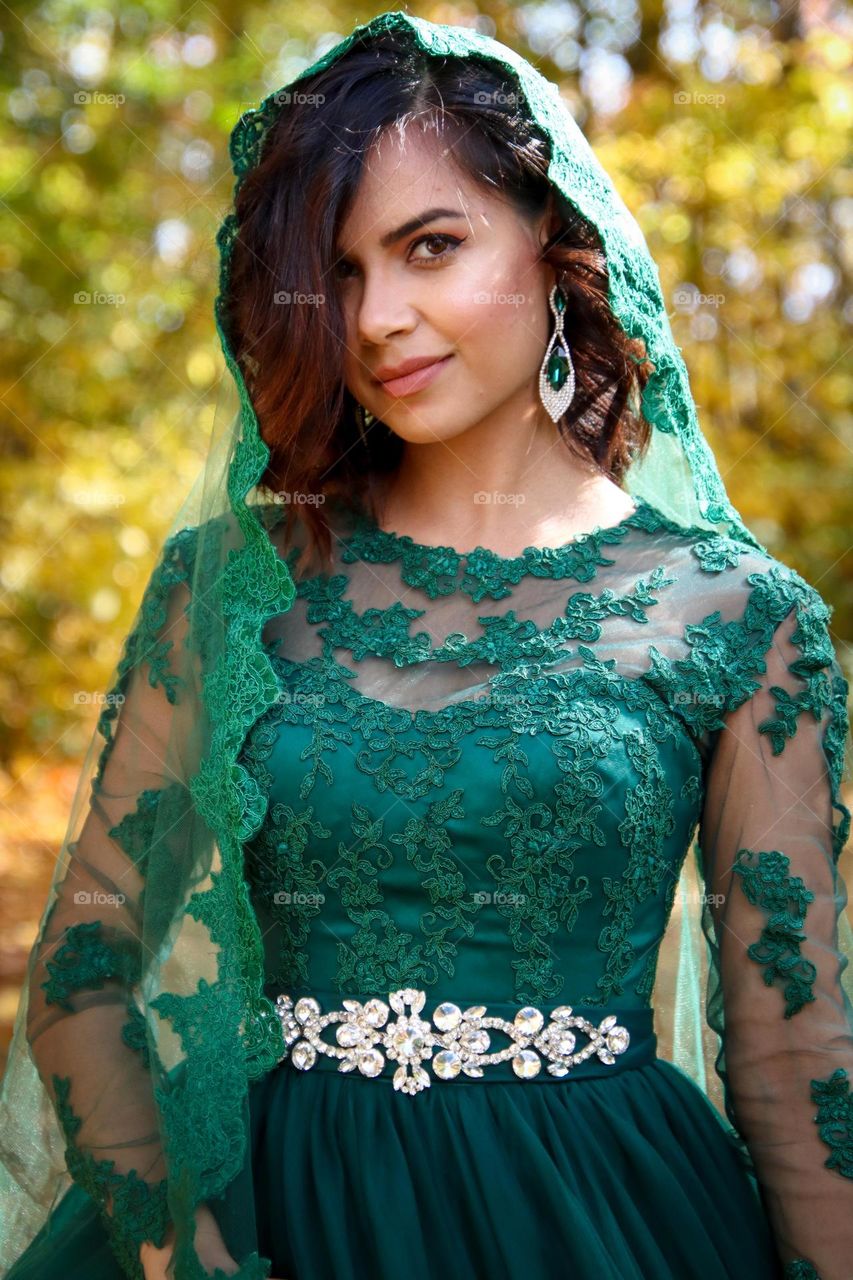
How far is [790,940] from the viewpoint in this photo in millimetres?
1629

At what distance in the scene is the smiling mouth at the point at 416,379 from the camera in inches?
70.7

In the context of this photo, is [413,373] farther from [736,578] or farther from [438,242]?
[736,578]

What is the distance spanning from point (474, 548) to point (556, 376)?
0.94 ft

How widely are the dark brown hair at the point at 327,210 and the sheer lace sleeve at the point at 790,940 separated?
1.89ft

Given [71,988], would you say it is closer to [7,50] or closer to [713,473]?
[713,473]

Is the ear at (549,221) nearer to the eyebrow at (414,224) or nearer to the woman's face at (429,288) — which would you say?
the woman's face at (429,288)

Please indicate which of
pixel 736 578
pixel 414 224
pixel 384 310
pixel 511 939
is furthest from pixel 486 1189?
pixel 414 224

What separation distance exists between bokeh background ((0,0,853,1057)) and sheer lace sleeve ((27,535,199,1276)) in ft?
9.52

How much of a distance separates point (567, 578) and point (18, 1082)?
3.16 feet

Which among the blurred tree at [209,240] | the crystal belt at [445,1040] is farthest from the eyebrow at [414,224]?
the blurred tree at [209,240]

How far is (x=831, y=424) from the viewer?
4.91 m

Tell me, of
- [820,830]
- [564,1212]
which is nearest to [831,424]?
[820,830]

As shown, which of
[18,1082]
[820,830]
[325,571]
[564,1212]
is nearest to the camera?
[564,1212]

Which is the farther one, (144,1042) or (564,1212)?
(144,1042)
